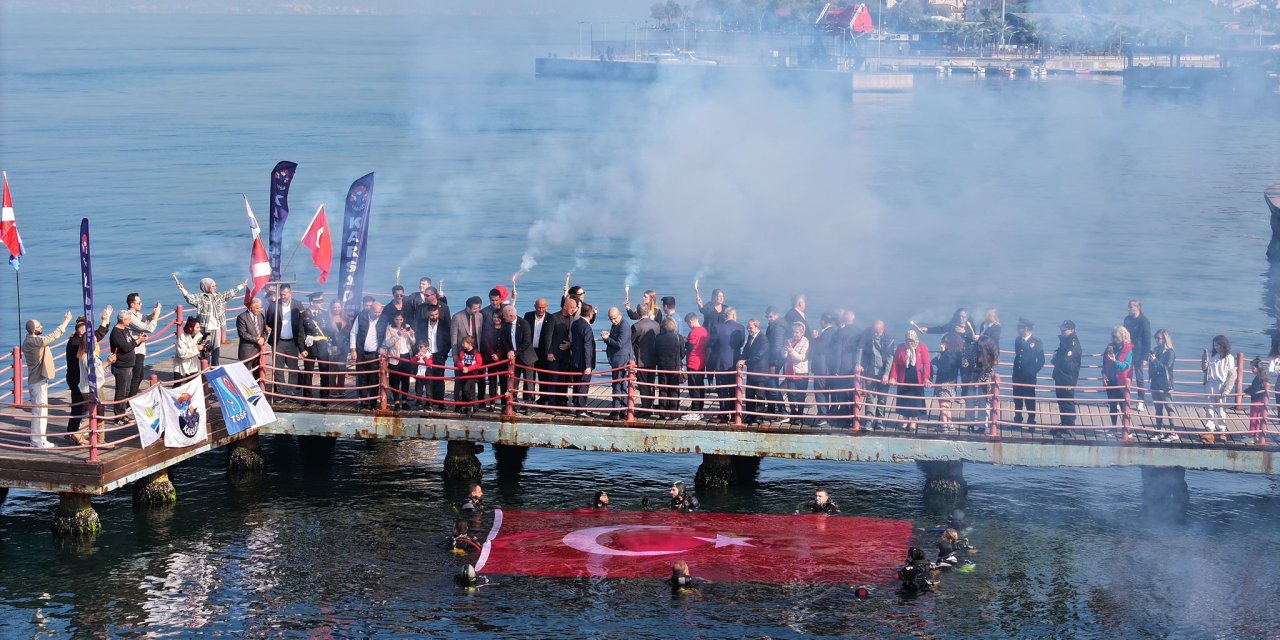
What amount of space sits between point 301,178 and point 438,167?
919 centimetres

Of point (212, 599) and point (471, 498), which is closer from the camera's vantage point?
point (212, 599)

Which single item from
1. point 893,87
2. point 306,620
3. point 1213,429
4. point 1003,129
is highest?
point 893,87

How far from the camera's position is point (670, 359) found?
23438mm

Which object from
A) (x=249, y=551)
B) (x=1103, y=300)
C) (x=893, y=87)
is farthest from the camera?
(x=893, y=87)

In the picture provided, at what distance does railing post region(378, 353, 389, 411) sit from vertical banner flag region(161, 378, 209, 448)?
2.92 meters

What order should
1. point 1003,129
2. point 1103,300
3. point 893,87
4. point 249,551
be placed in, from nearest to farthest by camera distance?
point 249,551 → point 1103,300 → point 1003,129 → point 893,87

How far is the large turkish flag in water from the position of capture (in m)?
21.4

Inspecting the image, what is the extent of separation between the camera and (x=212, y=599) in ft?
67.5

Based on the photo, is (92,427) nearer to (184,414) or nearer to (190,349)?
(184,414)

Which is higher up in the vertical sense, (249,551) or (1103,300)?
(1103,300)

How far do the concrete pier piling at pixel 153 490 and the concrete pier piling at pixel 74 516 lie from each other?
4.41ft

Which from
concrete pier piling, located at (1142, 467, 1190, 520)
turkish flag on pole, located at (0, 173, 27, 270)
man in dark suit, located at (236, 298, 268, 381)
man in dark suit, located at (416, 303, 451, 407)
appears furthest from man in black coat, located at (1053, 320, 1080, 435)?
turkish flag on pole, located at (0, 173, 27, 270)

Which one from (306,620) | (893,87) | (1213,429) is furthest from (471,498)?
(893,87)

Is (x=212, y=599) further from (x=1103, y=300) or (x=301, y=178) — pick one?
(x=301, y=178)
